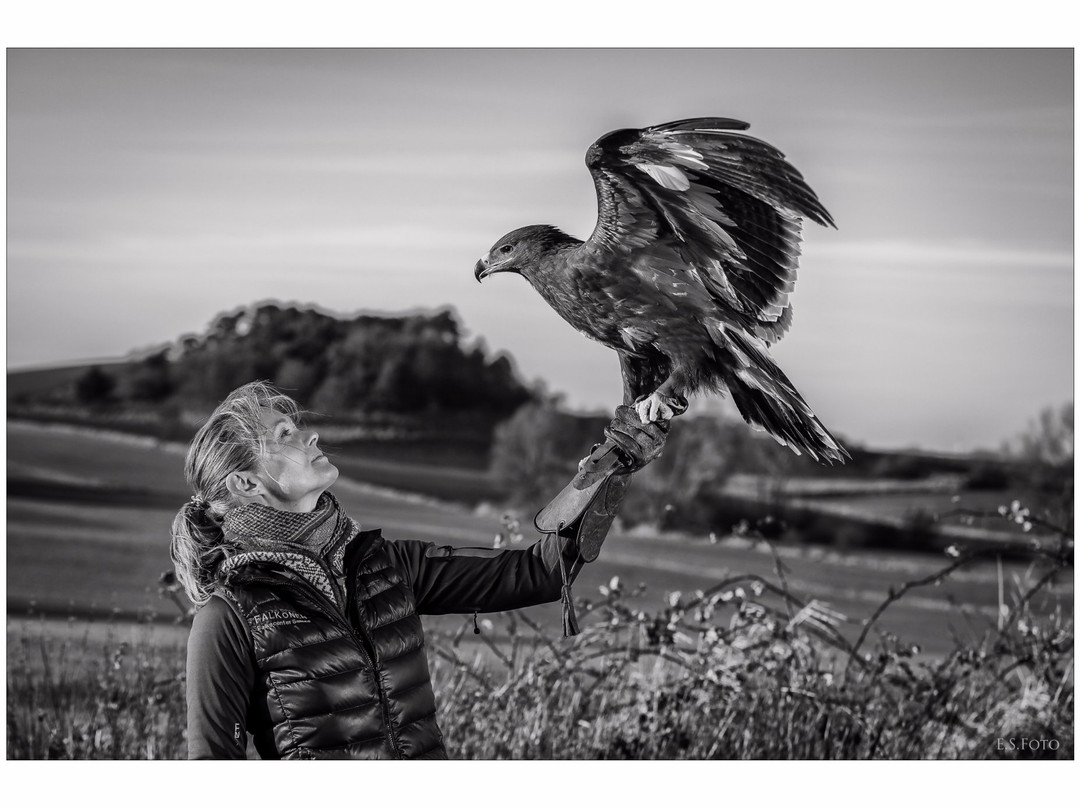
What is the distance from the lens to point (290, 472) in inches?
58.6

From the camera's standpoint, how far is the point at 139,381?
138 inches

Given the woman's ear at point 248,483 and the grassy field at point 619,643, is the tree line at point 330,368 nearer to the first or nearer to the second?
the grassy field at point 619,643

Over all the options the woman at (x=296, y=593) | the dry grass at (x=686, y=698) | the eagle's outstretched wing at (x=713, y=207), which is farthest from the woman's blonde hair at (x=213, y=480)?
the dry grass at (x=686, y=698)

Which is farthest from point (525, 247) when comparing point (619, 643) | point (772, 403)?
point (619, 643)

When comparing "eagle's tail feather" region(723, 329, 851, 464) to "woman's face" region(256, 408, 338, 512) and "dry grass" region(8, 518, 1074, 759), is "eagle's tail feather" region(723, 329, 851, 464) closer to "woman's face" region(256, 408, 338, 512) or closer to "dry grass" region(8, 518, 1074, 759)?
"woman's face" region(256, 408, 338, 512)

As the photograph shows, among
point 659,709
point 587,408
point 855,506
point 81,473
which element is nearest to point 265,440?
point 659,709

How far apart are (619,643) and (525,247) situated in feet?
5.97

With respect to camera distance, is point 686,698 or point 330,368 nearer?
point 686,698

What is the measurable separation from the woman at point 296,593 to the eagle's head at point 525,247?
1.07 feet

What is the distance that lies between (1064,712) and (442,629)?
1805 millimetres

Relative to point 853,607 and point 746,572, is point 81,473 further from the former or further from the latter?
point 853,607

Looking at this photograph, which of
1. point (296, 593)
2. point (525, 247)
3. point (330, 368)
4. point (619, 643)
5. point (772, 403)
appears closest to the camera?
point (296, 593)

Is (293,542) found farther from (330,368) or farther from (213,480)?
(330,368)

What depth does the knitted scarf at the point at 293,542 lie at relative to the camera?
1432mm
